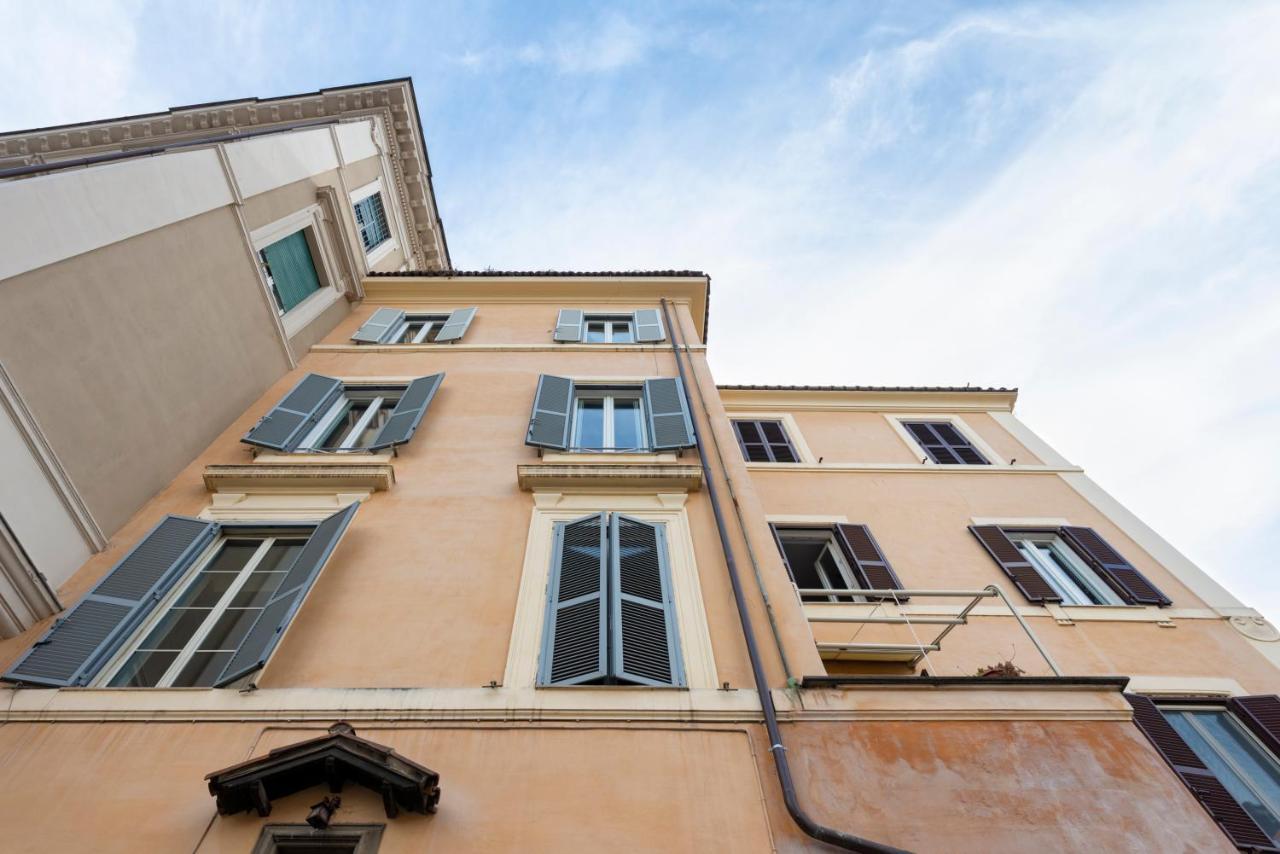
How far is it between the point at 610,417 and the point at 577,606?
3846mm

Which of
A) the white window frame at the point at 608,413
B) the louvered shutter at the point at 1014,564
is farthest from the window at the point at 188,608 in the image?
the louvered shutter at the point at 1014,564

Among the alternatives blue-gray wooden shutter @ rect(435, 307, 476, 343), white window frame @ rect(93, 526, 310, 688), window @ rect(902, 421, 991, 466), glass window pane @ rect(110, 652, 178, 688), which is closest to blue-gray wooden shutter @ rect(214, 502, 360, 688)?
white window frame @ rect(93, 526, 310, 688)

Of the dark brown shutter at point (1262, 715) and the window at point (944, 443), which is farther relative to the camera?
the window at point (944, 443)

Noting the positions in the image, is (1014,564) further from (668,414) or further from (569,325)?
(569,325)

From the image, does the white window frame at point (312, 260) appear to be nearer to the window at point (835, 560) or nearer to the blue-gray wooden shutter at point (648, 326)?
the blue-gray wooden shutter at point (648, 326)

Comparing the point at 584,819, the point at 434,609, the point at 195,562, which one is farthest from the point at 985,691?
the point at 195,562

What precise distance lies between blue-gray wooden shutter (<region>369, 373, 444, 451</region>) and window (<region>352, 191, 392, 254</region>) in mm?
6392

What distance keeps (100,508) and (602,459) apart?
494cm

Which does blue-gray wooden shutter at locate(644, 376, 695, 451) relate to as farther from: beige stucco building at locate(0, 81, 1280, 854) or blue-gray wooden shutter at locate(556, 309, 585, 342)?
blue-gray wooden shutter at locate(556, 309, 585, 342)

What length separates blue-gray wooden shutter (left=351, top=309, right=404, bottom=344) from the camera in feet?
35.2

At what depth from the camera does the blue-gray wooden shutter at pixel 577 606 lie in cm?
489

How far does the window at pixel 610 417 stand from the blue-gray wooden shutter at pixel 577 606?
1.60 metres

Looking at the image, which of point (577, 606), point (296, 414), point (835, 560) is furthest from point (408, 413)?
point (835, 560)

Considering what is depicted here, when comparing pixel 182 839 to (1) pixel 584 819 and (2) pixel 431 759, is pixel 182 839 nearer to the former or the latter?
(2) pixel 431 759
